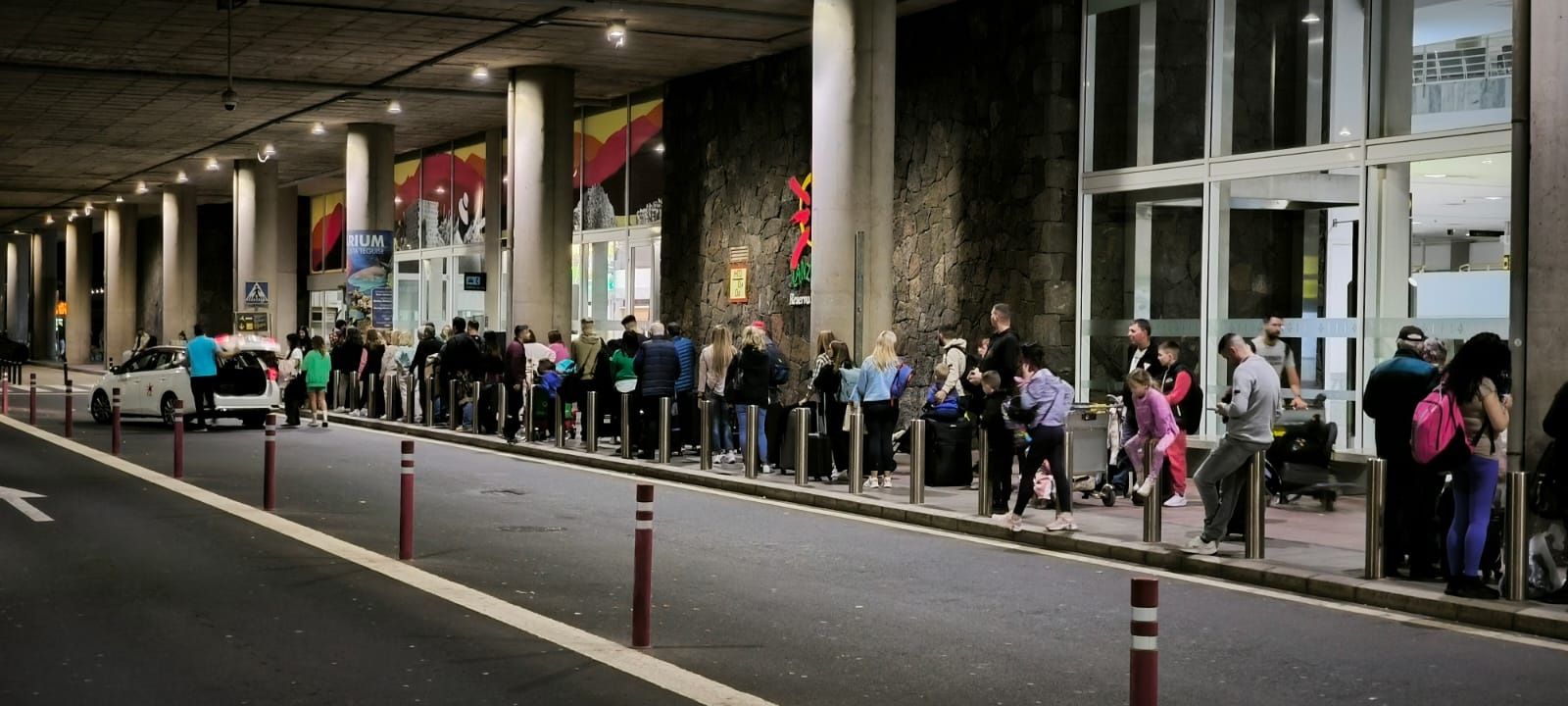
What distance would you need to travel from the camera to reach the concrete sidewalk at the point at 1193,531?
34.0ft

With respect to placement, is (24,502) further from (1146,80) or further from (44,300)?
(44,300)

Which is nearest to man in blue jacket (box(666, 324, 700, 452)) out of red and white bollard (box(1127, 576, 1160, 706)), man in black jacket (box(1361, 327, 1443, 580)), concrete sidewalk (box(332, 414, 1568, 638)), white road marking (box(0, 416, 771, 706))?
concrete sidewalk (box(332, 414, 1568, 638))

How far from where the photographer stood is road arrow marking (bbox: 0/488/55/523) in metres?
14.2

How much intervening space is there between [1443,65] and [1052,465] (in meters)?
6.94

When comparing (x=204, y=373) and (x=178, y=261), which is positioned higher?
(x=178, y=261)

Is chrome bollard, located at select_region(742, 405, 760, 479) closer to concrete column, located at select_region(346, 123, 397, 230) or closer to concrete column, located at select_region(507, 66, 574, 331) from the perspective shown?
concrete column, located at select_region(507, 66, 574, 331)

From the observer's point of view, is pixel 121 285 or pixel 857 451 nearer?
pixel 857 451

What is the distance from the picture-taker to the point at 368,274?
1436 inches

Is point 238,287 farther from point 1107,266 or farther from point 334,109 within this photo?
point 1107,266

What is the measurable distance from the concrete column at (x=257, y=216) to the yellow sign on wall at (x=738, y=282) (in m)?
21.9

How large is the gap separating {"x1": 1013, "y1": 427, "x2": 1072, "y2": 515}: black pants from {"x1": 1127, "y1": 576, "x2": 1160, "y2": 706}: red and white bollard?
27.4 feet

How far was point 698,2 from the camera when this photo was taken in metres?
23.8

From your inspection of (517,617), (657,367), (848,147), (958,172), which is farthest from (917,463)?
(958,172)

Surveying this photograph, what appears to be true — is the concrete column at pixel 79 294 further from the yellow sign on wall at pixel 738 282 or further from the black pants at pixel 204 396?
the yellow sign on wall at pixel 738 282
